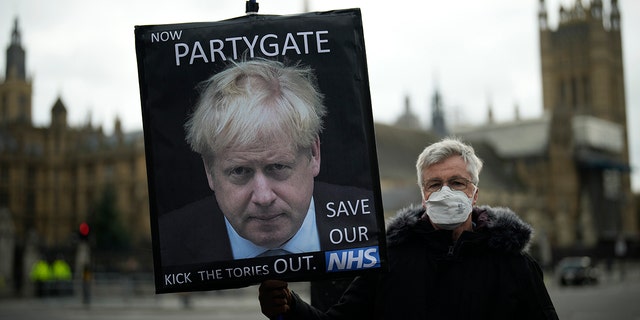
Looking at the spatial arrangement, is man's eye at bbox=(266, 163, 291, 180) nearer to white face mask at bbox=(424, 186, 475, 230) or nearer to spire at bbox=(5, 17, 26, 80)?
white face mask at bbox=(424, 186, 475, 230)

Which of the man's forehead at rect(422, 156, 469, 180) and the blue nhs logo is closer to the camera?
the blue nhs logo

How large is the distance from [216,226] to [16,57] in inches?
4025

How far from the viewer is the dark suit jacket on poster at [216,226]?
316 centimetres

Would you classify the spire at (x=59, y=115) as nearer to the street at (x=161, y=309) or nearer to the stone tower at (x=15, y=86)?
the stone tower at (x=15, y=86)

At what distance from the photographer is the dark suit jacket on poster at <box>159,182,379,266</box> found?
3164mm

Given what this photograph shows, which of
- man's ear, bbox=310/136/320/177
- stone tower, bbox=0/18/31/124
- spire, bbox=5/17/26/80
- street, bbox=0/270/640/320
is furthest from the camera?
spire, bbox=5/17/26/80

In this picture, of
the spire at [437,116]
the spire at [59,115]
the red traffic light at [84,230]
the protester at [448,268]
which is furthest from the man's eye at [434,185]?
the spire at [437,116]

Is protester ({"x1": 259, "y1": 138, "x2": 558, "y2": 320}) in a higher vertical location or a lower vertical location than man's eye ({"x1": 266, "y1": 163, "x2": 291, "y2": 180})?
lower

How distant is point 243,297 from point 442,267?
26.1 m

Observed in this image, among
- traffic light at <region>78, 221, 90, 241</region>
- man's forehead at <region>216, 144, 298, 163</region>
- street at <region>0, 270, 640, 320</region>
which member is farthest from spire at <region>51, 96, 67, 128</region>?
man's forehead at <region>216, 144, 298, 163</region>

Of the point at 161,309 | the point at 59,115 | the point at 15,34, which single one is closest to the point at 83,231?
the point at 161,309

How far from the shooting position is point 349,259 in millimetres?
3172

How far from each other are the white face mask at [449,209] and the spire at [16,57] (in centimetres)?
10071

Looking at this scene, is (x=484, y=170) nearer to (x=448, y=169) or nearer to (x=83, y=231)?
(x=83, y=231)
